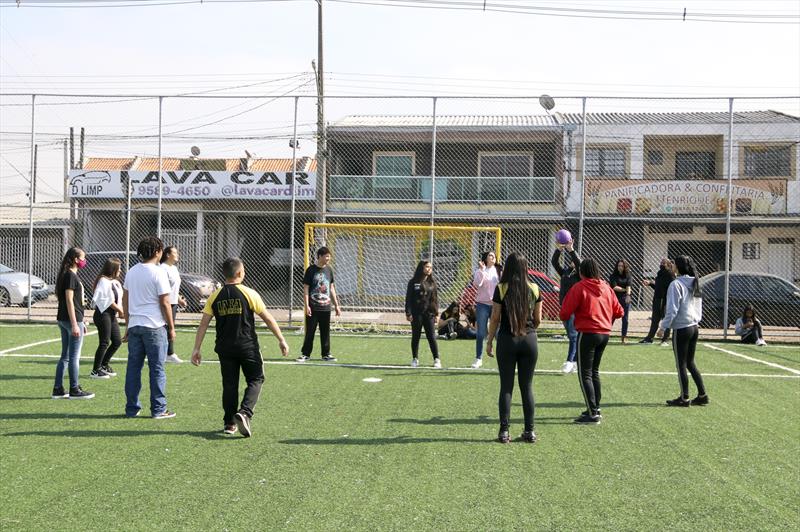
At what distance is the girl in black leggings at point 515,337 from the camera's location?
7.13 metres

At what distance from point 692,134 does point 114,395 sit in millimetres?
23635

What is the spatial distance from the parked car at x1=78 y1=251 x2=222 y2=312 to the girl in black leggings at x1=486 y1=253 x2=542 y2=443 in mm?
12913

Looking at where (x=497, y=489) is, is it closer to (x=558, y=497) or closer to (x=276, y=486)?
(x=558, y=497)

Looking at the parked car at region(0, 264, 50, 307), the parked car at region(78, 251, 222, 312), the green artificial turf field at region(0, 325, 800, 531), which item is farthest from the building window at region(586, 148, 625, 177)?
the parked car at region(0, 264, 50, 307)

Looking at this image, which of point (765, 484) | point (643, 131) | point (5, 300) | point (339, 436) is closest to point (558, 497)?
point (765, 484)

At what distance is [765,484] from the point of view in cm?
595

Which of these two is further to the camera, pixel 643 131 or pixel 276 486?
pixel 643 131

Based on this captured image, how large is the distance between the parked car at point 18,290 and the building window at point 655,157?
20.0 metres

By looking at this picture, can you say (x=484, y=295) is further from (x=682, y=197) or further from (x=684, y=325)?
(x=682, y=197)

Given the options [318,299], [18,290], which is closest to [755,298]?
[318,299]

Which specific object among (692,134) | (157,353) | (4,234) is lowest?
(157,353)

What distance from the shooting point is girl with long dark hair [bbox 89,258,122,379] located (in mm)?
10070

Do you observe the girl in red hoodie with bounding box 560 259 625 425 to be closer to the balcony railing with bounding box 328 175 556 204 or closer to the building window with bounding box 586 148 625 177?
the balcony railing with bounding box 328 175 556 204

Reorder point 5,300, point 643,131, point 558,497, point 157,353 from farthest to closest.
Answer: point 643,131 → point 5,300 → point 157,353 → point 558,497
